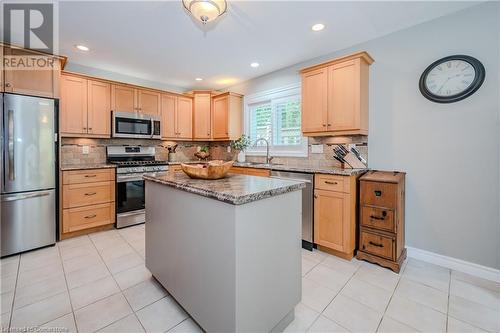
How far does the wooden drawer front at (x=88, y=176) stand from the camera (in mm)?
3022

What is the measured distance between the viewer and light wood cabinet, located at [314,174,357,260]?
244 centimetres

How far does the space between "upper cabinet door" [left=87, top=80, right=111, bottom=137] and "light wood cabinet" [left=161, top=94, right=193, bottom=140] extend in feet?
2.95

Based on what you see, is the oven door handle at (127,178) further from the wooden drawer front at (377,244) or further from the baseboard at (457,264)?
the baseboard at (457,264)

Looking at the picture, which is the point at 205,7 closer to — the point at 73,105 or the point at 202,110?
the point at 73,105

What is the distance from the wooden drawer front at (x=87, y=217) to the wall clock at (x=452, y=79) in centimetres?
440

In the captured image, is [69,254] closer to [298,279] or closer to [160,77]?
[298,279]

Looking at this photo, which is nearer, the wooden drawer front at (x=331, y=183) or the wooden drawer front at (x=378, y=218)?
the wooden drawer front at (x=378, y=218)

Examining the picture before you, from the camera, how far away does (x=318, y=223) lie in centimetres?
268

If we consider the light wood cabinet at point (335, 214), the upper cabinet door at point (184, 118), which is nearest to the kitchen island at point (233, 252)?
the light wood cabinet at point (335, 214)

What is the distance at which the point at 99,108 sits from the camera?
3.54 metres

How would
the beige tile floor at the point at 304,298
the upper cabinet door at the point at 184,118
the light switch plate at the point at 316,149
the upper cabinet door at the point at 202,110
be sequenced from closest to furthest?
the beige tile floor at the point at 304,298
the light switch plate at the point at 316,149
the upper cabinet door at the point at 184,118
the upper cabinet door at the point at 202,110

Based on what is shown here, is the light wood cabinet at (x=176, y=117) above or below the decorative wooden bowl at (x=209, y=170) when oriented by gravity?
above

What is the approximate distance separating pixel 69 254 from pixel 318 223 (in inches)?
116

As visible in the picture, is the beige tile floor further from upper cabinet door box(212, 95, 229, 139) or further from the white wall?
upper cabinet door box(212, 95, 229, 139)
